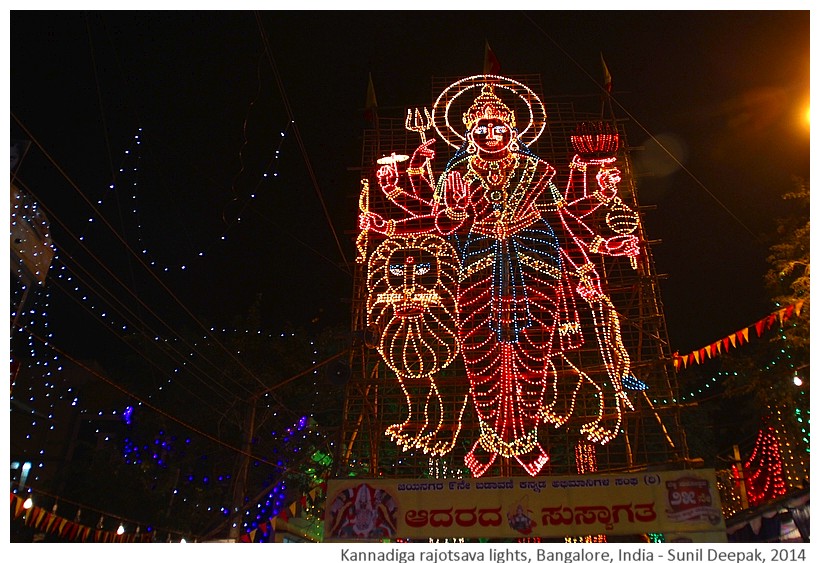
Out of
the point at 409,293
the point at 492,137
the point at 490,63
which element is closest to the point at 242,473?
the point at 409,293

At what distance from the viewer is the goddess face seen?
481 inches

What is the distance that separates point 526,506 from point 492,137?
6.77 metres

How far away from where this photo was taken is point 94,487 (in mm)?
16891

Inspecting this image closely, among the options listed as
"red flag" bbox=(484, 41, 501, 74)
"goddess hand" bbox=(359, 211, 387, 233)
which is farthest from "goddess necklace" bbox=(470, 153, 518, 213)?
"red flag" bbox=(484, 41, 501, 74)

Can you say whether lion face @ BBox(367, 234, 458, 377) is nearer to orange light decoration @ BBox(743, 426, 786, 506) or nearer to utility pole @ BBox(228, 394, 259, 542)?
utility pole @ BBox(228, 394, 259, 542)

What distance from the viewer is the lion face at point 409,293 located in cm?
1158

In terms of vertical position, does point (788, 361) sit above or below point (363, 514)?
above

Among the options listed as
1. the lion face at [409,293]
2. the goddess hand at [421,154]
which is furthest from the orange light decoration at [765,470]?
the goddess hand at [421,154]

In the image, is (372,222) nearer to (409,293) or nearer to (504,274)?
(409,293)

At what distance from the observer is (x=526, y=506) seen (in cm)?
797

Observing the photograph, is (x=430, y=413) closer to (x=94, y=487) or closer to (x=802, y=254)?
(x=802, y=254)
